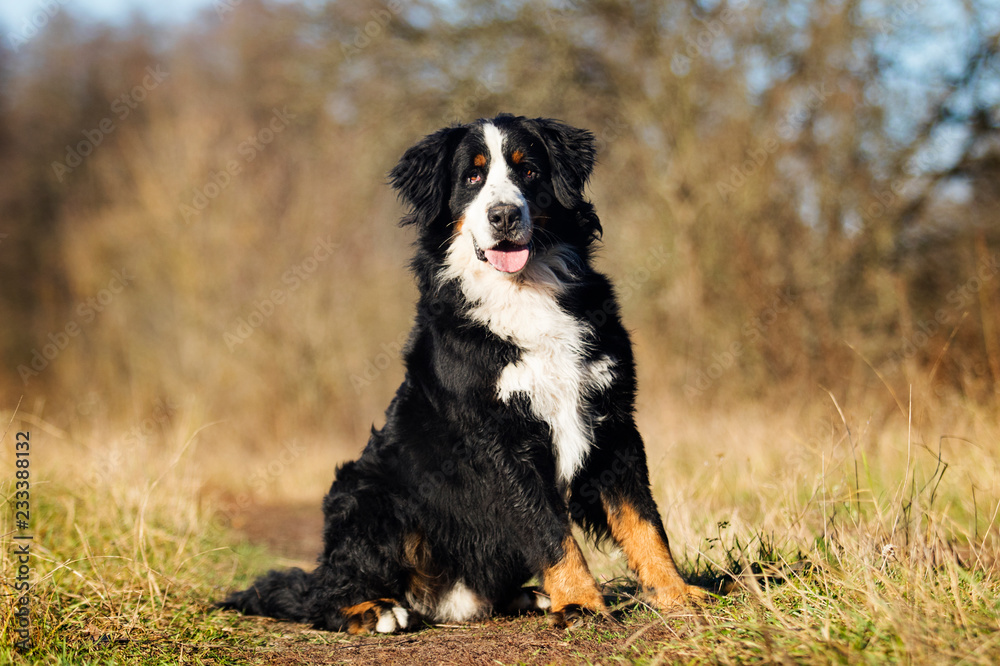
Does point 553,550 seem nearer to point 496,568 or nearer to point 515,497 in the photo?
point 515,497

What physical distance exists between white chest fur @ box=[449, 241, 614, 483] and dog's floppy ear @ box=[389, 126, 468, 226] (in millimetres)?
436

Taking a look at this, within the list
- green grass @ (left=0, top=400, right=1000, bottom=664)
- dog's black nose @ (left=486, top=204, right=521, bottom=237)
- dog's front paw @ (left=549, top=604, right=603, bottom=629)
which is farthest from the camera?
dog's black nose @ (left=486, top=204, right=521, bottom=237)

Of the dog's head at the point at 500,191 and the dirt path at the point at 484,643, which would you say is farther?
the dog's head at the point at 500,191

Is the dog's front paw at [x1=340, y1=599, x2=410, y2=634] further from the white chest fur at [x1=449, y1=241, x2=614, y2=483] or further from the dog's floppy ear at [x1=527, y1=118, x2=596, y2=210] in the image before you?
the dog's floppy ear at [x1=527, y1=118, x2=596, y2=210]

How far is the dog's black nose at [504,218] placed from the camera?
327 cm

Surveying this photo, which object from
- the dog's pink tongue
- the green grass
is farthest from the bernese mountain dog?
the green grass

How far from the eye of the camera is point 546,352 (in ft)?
10.4

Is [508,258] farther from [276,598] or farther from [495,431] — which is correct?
[276,598]

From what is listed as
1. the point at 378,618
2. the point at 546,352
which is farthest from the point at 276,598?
the point at 546,352

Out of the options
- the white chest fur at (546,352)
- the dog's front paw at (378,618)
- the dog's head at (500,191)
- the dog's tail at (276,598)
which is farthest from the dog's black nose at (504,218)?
the dog's tail at (276,598)

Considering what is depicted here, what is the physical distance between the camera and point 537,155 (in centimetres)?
362

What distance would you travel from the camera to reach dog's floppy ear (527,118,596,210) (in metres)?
3.58

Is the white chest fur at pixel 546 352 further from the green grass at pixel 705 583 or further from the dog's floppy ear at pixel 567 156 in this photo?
the green grass at pixel 705 583

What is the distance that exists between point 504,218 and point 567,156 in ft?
2.07
